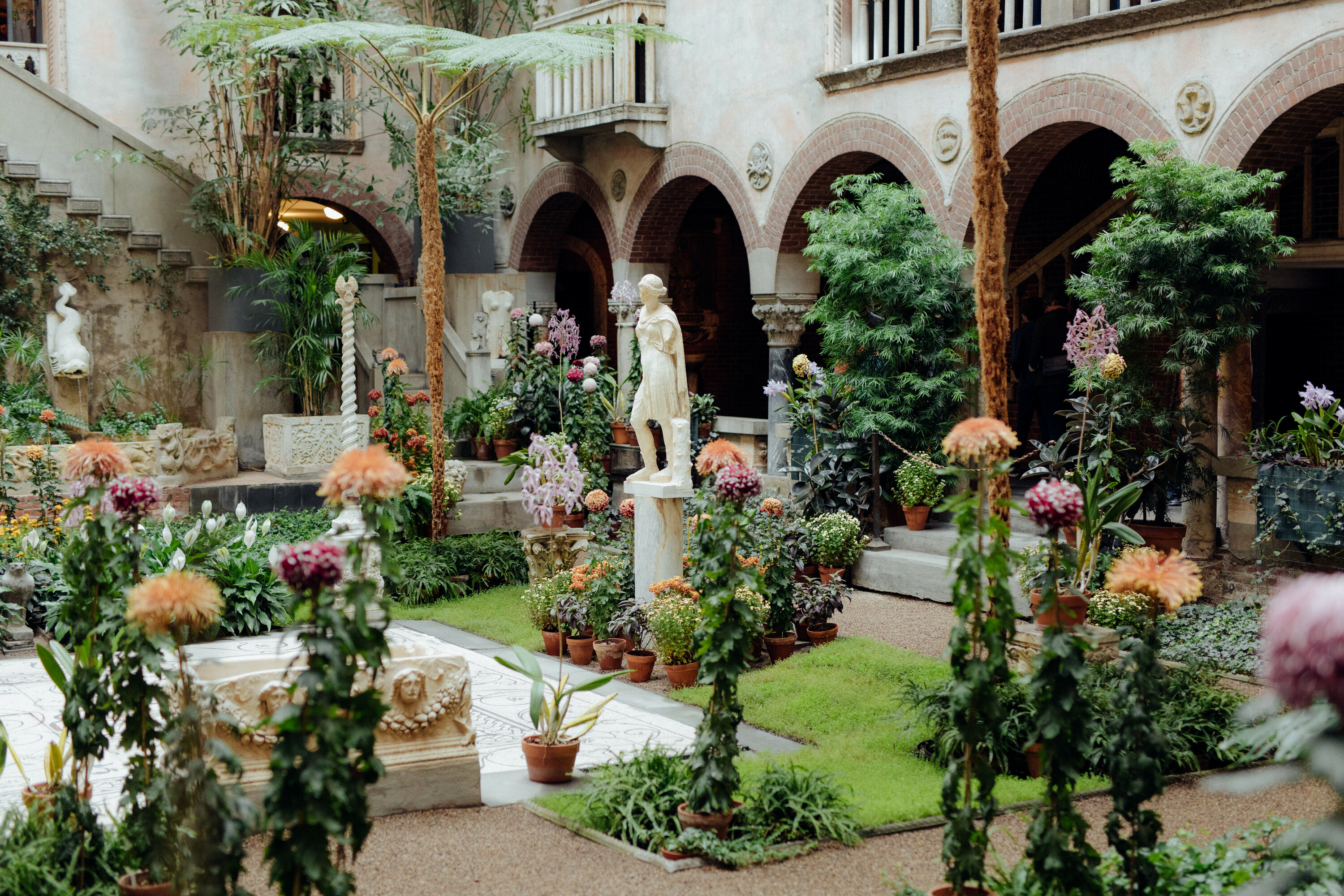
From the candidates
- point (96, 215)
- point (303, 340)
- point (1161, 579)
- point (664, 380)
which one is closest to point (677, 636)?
point (664, 380)

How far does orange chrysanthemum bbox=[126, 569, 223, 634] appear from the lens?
3.59 meters

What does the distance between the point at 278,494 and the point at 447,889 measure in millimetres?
8906

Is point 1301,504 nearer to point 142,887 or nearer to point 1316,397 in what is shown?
point 1316,397

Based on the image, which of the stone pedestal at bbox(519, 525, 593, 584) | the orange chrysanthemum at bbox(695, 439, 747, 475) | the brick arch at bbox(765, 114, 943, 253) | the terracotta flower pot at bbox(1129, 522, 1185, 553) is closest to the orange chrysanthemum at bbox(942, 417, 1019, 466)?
the orange chrysanthemum at bbox(695, 439, 747, 475)

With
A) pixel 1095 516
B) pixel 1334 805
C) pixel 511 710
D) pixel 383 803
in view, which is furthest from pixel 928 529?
pixel 383 803

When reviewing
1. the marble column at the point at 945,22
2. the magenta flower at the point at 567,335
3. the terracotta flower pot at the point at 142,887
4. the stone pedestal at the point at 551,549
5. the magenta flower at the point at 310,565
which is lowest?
the terracotta flower pot at the point at 142,887

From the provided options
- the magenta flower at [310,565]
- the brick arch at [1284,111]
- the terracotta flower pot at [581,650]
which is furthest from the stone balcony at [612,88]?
the magenta flower at [310,565]

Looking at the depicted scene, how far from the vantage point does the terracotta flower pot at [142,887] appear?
4027 mm

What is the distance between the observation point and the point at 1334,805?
5379 mm

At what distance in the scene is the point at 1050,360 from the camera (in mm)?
11938

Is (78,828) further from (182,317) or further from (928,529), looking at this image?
(182,317)

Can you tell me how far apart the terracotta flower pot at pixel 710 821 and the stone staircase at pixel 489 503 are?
7276mm

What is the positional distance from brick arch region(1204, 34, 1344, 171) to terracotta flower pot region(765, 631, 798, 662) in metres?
4.48

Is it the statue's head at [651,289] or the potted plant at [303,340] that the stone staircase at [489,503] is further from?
the statue's head at [651,289]
